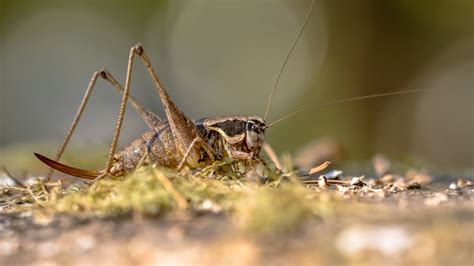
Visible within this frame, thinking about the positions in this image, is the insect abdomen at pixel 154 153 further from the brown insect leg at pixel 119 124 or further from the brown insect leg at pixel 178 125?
the brown insect leg at pixel 119 124

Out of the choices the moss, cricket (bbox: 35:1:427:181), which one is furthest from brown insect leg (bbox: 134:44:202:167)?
the moss

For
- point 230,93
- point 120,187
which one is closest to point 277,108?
point 230,93

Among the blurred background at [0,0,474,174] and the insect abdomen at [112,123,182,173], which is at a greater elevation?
the blurred background at [0,0,474,174]

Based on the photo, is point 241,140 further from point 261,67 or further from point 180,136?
point 261,67

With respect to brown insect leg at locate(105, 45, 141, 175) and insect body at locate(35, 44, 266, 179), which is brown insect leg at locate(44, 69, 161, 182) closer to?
insect body at locate(35, 44, 266, 179)

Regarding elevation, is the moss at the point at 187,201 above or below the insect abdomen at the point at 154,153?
below

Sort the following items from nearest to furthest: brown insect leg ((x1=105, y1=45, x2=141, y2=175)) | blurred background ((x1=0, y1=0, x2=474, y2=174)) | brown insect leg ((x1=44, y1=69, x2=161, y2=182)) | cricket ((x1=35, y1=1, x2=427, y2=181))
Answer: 1. brown insect leg ((x1=105, y1=45, x2=141, y2=175))
2. brown insect leg ((x1=44, y1=69, x2=161, y2=182))
3. cricket ((x1=35, y1=1, x2=427, y2=181))
4. blurred background ((x1=0, y1=0, x2=474, y2=174))

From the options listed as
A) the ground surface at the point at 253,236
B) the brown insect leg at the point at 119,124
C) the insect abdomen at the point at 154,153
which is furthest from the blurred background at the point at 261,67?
the ground surface at the point at 253,236

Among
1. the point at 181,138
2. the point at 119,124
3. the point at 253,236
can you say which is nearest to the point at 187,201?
the point at 253,236
